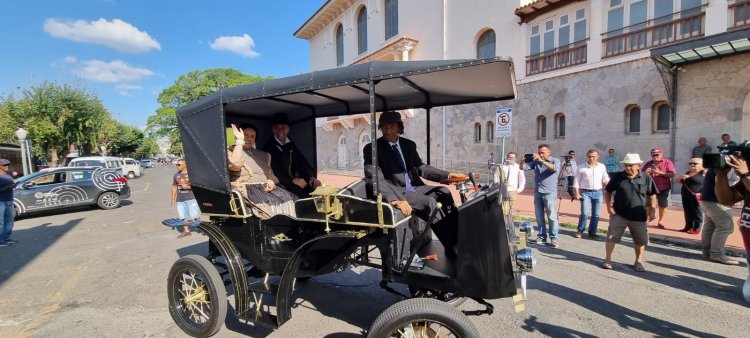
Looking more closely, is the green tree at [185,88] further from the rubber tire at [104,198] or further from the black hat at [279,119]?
the black hat at [279,119]

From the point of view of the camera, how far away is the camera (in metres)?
2.66

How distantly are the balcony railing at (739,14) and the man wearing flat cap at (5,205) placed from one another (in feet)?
56.4

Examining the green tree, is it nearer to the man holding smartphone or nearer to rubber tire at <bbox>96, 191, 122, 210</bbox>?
rubber tire at <bbox>96, 191, 122, 210</bbox>

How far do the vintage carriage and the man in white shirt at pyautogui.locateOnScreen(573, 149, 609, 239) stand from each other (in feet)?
12.8

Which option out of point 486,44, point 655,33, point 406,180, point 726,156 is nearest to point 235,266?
point 406,180

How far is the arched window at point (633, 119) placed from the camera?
38.0ft

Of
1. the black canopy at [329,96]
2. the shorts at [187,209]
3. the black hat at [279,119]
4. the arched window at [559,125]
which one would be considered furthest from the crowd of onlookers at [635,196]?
the shorts at [187,209]

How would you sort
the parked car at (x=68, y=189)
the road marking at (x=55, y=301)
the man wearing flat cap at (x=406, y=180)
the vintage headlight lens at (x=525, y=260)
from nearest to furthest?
the vintage headlight lens at (x=525, y=260) < the man wearing flat cap at (x=406, y=180) < the road marking at (x=55, y=301) < the parked car at (x=68, y=189)

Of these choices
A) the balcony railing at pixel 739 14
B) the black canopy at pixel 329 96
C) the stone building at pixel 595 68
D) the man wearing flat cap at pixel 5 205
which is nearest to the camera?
the black canopy at pixel 329 96

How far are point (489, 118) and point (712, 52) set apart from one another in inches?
291

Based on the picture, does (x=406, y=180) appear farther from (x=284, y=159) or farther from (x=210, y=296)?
(x=210, y=296)

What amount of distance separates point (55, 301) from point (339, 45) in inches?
994

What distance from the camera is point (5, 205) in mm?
7262

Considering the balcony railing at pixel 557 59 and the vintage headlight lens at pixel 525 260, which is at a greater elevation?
the balcony railing at pixel 557 59
